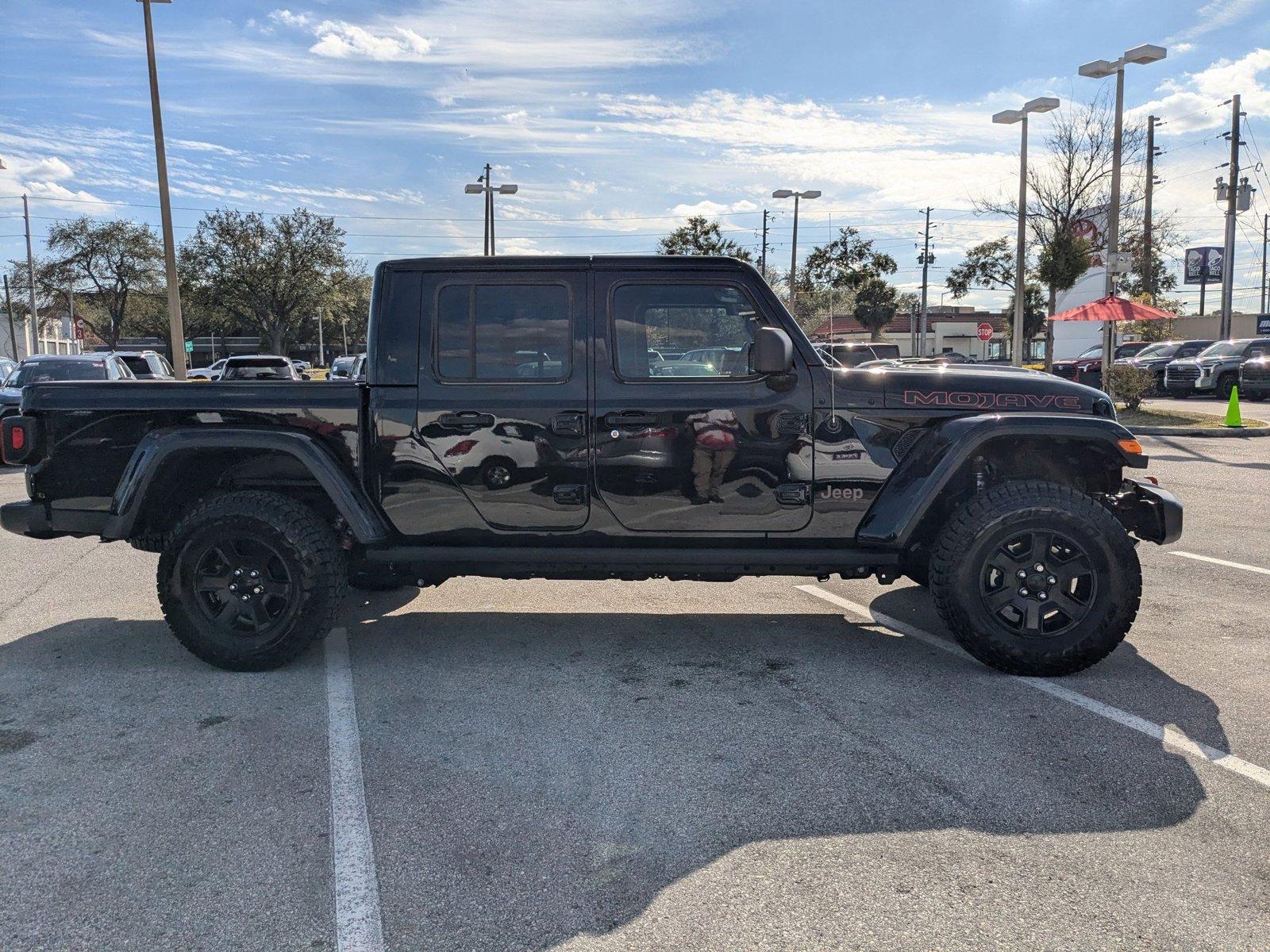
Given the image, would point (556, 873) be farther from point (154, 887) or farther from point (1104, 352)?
point (1104, 352)

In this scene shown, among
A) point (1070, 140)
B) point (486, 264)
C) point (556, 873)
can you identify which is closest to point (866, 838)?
point (556, 873)

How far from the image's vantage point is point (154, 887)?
2.85 meters

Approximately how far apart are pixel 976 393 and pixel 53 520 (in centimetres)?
459

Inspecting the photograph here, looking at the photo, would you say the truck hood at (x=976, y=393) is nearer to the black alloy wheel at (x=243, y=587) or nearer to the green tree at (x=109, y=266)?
the black alloy wheel at (x=243, y=587)

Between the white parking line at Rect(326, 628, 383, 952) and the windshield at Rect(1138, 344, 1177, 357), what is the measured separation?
114 ft

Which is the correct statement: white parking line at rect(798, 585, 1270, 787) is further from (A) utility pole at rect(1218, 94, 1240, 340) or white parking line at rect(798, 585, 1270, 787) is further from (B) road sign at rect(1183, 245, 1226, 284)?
(B) road sign at rect(1183, 245, 1226, 284)

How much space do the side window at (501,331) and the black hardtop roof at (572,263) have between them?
95 mm

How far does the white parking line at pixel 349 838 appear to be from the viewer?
8.66 feet

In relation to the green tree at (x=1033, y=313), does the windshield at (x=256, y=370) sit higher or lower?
lower

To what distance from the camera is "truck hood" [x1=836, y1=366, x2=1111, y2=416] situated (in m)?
4.69

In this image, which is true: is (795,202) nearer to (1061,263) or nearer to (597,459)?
(1061,263)

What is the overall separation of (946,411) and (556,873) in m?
2.88

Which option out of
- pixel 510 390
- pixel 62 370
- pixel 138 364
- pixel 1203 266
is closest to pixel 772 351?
pixel 510 390

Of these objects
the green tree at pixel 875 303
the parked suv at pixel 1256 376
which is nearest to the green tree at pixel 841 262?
the green tree at pixel 875 303
